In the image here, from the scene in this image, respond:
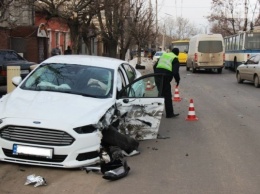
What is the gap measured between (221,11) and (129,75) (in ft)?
191

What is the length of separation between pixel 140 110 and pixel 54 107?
1789 mm

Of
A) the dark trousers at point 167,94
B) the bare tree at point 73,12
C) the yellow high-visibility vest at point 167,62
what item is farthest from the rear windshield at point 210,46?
the dark trousers at point 167,94

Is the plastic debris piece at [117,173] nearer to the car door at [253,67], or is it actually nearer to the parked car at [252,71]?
the parked car at [252,71]

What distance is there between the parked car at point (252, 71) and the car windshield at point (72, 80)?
12.9 meters

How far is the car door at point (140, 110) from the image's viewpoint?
7375 mm

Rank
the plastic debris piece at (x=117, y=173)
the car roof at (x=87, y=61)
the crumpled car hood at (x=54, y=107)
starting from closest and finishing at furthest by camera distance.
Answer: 1. the plastic debris piece at (x=117, y=173)
2. the crumpled car hood at (x=54, y=107)
3. the car roof at (x=87, y=61)

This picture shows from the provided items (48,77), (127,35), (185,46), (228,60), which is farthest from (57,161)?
(185,46)

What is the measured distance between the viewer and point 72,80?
293 inches

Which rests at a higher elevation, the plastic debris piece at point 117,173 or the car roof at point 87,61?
the car roof at point 87,61

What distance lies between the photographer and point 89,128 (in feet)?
19.9

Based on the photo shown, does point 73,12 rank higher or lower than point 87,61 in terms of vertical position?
higher

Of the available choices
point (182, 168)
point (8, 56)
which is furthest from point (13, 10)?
point (182, 168)

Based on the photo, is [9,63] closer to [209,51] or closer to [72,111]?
[72,111]

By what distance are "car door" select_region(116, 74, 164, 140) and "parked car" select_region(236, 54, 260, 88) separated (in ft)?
40.5
